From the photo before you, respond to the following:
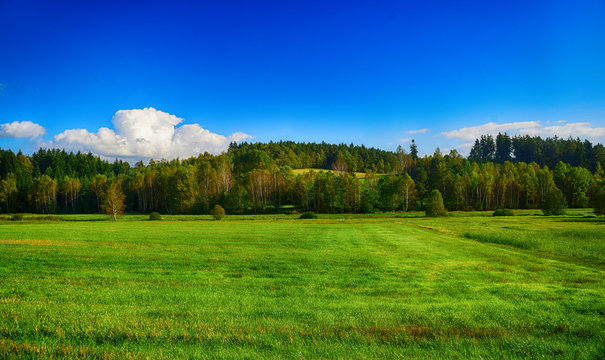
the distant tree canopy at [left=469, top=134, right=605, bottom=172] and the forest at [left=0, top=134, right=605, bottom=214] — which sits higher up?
the distant tree canopy at [left=469, top=134, right=605, bottom=172]

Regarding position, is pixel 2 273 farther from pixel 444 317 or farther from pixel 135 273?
pixel 444 317

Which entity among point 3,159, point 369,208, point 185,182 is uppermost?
point 3,159

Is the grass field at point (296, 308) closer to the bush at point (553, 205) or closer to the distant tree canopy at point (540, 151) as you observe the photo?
the bush at point (553, 205)

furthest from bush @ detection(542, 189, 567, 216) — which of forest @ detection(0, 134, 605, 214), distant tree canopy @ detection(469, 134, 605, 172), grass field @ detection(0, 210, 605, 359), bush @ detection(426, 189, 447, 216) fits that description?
distant tree canopy @ detection(469, 134, 605, 172)

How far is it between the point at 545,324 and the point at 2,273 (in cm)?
2066

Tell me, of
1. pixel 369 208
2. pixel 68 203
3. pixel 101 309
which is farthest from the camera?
pixel 68 203

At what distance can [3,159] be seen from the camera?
506 feet

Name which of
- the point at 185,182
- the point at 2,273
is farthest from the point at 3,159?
the point at 2,273

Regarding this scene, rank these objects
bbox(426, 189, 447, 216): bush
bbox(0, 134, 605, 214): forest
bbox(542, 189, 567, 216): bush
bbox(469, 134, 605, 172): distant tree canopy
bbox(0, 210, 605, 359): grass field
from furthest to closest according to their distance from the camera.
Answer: bbox(469, 134, 605, 172): distant tree canopy, bbox(0, 134, 605, 214): forest, bbox(426, 189, 447, 216): bush, bbox(542, 189, 567, 216): bush, bbox(0, 210, 605, 359): grass field

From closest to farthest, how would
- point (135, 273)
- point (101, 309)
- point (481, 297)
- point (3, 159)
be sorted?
point (101, 309) < point (481, 297) < point (135, 273) < point (3, 159)

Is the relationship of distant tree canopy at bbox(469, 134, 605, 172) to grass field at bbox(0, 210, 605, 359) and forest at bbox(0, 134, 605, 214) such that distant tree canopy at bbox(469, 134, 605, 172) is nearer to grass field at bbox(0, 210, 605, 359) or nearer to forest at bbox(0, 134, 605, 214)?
forest at bbox(0, 134, 605, 214)

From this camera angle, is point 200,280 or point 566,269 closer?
point 200,280

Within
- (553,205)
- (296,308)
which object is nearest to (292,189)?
(553,205)

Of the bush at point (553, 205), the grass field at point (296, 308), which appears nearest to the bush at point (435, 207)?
the bush at point (553, 205)
